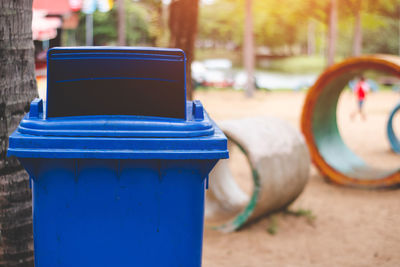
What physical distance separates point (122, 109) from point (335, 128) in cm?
794

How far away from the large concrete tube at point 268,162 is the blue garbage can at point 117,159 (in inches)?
126

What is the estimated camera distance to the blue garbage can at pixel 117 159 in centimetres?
278

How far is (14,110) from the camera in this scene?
3650 mm

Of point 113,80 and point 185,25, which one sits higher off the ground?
point 185,25

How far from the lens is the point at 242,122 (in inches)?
261

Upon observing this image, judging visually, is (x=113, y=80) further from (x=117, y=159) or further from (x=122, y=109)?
(x=117, y=159)

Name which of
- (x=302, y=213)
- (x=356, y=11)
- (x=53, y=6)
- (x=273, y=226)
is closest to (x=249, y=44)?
(x=356, y=11)

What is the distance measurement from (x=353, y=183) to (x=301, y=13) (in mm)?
26497

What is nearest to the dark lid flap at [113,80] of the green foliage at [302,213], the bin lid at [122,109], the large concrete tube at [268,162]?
the bin lid at [122,109]

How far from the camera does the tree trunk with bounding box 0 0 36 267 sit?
11.8 ft

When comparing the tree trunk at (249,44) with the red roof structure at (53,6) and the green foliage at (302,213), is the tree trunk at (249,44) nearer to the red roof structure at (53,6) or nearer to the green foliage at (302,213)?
the red roof structure at (53,6)

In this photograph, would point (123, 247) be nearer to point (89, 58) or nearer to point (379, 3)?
point (89, 58)

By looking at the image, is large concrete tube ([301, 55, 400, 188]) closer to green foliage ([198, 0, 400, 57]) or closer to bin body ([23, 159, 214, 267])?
bin body ([23, 159, 214, 267])

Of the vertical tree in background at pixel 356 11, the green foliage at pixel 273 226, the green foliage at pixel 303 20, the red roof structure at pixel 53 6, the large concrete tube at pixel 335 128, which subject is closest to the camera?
the green foliage at pixel 273 226
